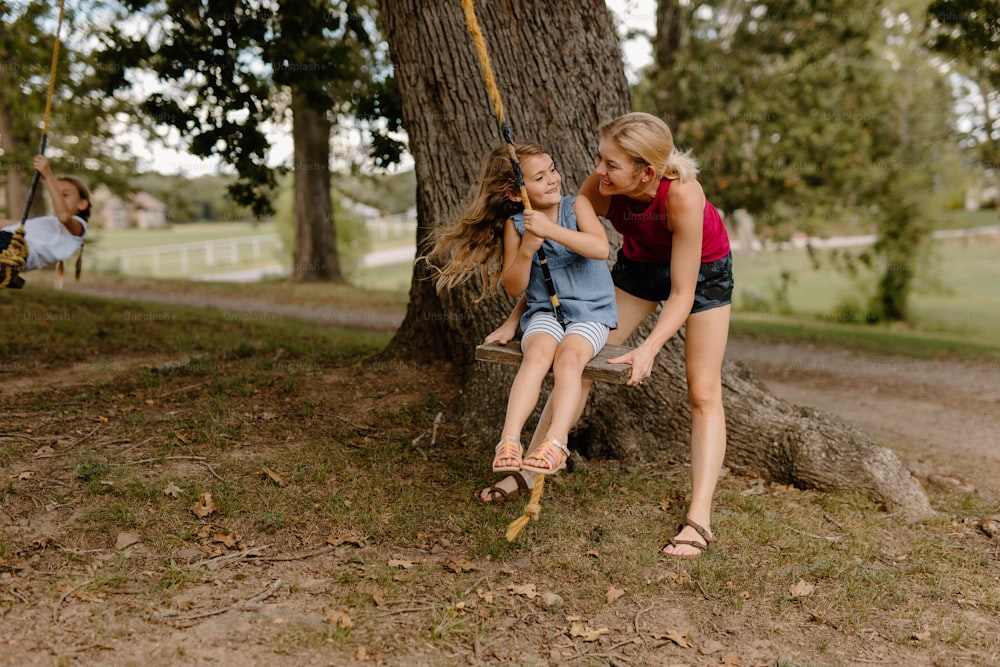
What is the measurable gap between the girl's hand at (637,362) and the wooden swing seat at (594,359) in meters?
0.02

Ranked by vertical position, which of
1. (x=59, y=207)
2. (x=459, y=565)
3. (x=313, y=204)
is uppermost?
(x=313, y=204)

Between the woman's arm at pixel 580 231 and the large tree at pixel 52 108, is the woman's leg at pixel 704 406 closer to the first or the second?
the woman's arm at pixel 580 231

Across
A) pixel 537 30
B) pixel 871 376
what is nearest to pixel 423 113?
pixel 537 30

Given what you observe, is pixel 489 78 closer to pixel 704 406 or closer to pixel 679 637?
pixel 704 406

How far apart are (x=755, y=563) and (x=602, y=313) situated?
1.38 meters

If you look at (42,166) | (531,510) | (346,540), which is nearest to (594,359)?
(531,510)

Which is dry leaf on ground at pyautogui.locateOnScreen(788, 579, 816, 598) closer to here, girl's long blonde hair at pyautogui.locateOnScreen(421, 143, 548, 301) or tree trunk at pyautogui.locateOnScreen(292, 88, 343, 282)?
girl's long blonde hair at pyautogui.locateOnScreen(421, 143, 548, 301)

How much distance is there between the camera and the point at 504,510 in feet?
14.1

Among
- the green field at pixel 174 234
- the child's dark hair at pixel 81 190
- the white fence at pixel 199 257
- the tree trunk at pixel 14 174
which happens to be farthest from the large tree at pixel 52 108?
the green field at pixel 174 234

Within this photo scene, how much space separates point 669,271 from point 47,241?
4.33 metres

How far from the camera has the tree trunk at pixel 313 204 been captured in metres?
17.6

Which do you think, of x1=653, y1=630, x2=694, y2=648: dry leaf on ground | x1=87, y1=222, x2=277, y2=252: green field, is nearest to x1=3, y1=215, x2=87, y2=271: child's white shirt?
x1=653, y1=630, x2=694, y2=648: dry leaf on ground

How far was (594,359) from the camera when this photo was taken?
3715 millimetres

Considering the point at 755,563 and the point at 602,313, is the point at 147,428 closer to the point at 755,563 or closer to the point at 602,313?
the point at 602,313
